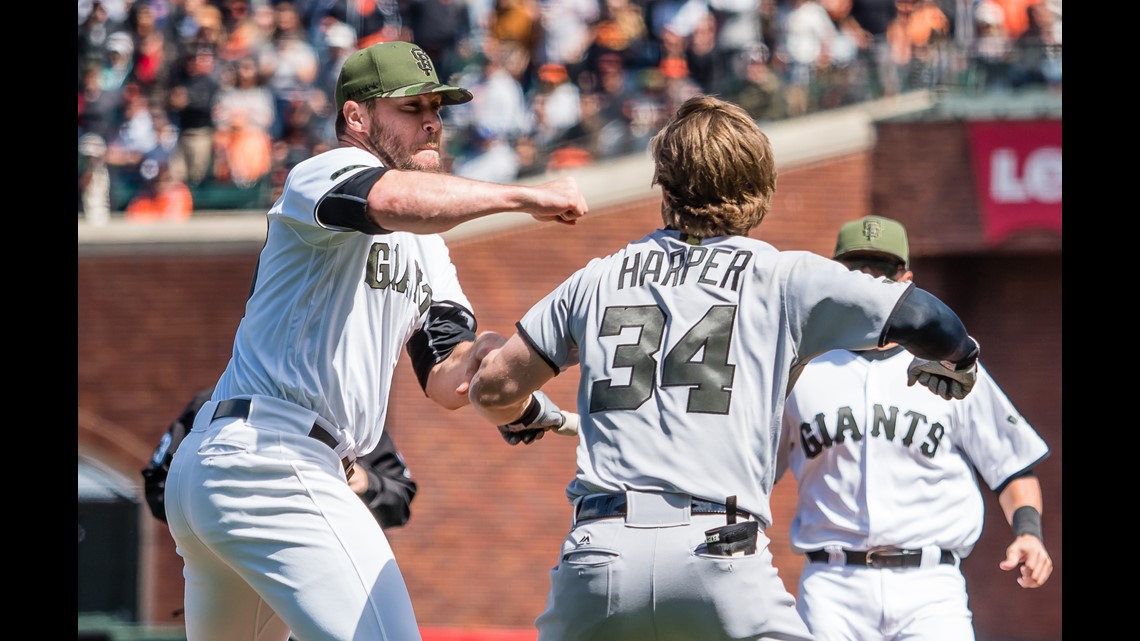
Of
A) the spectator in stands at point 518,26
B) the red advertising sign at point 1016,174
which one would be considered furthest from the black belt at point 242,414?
the spectator in stands at point 518,26

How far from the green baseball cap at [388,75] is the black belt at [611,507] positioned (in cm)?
152

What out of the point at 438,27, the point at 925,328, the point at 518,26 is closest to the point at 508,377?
the point at 925,328

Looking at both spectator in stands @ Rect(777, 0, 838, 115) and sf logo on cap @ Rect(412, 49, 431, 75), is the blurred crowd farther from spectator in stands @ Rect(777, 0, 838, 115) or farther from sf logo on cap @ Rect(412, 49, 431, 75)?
sf logo on cap @ Rect(412, 49, 431, 75)

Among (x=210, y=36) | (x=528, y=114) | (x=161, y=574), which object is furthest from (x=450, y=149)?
(x=161, y=574)

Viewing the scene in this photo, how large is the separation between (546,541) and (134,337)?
5340 millimetres

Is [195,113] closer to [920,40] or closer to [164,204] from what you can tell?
[164,204]

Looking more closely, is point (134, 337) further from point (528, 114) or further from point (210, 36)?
point (528, 114)

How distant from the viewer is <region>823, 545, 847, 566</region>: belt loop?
5.81 meters

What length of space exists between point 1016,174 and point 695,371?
13.2 meters

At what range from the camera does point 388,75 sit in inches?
183

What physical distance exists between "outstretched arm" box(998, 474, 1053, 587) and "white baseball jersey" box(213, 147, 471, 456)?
2.67 m

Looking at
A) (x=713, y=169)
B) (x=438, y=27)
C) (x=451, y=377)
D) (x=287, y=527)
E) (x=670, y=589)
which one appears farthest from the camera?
(x=438, y=27)

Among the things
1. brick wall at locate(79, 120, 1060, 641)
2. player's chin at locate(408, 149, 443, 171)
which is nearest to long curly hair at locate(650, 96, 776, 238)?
player's chin at locate(408, 149, 443, 171)
